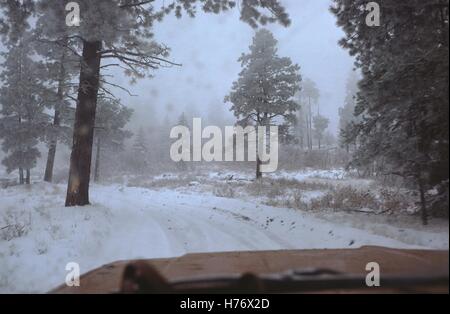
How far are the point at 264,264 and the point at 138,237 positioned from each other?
14.2ft

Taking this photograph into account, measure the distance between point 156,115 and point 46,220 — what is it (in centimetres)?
7330

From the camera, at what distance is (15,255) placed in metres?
5.68

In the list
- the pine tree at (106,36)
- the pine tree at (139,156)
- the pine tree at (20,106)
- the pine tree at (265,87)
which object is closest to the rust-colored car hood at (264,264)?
the pine tree at (106,36)

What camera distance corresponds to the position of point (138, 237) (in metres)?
7.13

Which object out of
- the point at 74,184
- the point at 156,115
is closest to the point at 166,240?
the point at 74,184

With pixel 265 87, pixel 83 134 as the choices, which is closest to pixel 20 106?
pixel 265 87

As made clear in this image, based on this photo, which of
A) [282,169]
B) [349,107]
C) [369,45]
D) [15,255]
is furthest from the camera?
[349,107]

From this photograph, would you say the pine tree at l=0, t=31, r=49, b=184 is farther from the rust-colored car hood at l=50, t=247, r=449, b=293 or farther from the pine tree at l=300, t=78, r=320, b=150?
the pine tree at l=300, t=78, r=320, b=150

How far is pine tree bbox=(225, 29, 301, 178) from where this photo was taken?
2317cm

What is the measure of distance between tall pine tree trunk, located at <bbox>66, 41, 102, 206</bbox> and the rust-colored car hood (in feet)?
21.7

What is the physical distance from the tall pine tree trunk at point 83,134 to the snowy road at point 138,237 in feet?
2.33

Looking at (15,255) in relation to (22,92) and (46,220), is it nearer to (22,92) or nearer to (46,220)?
(46,220)
